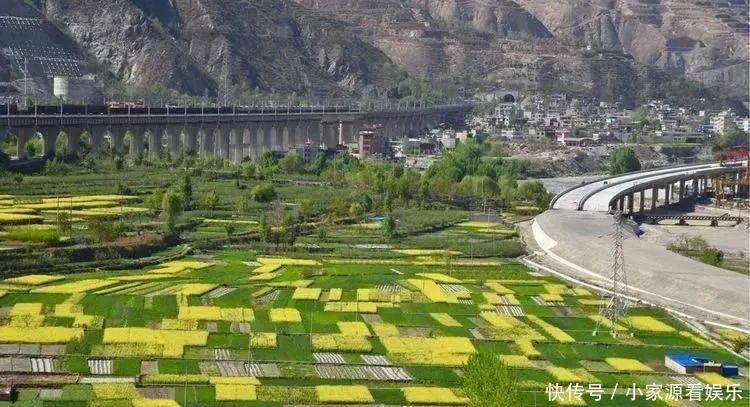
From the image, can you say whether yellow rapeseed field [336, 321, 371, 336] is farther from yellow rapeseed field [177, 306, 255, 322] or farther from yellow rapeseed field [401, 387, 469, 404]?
yellow rapeseed field [401, 387, 469, 404]

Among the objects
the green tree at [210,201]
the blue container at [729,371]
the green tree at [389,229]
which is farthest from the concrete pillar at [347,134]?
the blue container at [729,371]

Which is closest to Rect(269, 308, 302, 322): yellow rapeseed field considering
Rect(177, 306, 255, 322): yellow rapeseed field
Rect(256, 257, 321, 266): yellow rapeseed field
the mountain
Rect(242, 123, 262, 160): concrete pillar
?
Rect(177, 306, 255, 322): yellow rapeseed field

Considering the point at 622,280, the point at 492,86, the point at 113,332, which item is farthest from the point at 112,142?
the point at 492,86

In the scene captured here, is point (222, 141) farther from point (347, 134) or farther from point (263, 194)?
point (263, 194)

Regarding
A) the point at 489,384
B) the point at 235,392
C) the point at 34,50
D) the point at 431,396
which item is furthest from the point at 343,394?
the point at 34,50

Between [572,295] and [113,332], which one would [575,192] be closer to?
[572,295]

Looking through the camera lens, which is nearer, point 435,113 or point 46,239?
point 46,239

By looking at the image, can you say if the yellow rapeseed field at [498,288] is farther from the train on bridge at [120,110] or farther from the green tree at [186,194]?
the train on bridge at [120,110]
